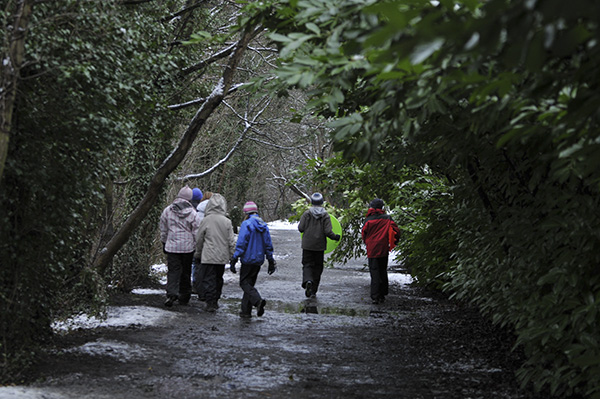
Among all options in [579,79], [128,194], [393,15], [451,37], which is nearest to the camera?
[451,37]

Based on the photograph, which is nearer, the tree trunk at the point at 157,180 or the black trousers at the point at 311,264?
the tree trunk at the point at 157,180

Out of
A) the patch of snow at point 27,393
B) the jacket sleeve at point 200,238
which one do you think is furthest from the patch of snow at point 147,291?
the patch of snow at point 27,393

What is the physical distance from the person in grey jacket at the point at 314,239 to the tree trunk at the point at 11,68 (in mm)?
7373

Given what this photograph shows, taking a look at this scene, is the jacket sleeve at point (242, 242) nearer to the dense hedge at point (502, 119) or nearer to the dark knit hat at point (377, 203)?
the dense hedge at point (502, 119)

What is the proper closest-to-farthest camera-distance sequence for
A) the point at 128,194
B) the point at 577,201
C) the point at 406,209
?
the point at 577,201, the point at 128,194, the point at 406,209

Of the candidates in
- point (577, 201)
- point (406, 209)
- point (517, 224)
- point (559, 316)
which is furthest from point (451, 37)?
point (406, 209)

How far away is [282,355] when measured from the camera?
7168 mm

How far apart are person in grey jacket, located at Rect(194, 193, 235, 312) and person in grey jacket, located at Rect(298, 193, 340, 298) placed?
6.61 feet

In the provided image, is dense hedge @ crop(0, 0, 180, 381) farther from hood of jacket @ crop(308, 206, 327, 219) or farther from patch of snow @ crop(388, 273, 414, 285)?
patch of snow @ crop(388, 273, 414, 285)

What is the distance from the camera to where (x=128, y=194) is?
1148cm

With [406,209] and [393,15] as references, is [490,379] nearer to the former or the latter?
[393,15]

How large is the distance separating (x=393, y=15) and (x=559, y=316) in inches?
125

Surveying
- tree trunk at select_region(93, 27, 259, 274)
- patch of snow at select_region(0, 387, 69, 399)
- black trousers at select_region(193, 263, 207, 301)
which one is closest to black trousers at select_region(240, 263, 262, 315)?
black trousers at select_region(193, 263, 207, 301)

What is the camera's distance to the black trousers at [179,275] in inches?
410
